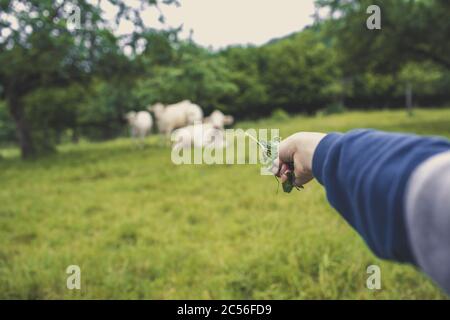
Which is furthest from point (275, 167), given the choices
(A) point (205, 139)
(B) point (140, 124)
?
(B) point (140, 124)

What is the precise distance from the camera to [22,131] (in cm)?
1129

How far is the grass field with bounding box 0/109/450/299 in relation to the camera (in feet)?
8.50

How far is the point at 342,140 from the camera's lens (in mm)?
632

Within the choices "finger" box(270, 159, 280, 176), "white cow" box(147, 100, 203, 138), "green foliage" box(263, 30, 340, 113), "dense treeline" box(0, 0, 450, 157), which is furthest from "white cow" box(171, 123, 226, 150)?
"white cow" box(147, 100, 203, 138)

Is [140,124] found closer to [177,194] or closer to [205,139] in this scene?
[177,194]

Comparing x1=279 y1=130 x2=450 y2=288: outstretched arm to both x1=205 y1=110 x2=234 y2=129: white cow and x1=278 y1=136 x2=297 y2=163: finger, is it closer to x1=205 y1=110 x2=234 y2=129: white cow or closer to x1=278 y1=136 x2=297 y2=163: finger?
x1=278 y1=136 x2=297 y2=163: finger

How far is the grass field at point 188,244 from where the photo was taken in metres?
2.59

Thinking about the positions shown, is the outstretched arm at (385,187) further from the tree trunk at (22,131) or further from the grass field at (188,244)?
the tree trunk at (22,131)

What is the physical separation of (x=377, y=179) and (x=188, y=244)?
2908 millimetres

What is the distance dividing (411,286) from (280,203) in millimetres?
1781

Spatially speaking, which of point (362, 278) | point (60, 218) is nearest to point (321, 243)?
point (362, 278)

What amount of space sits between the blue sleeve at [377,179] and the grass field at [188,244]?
28.7 inches

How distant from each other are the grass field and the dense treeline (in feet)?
6.97

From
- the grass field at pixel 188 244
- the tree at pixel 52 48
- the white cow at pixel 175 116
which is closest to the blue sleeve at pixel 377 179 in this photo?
the grass field at pixel 188 244
